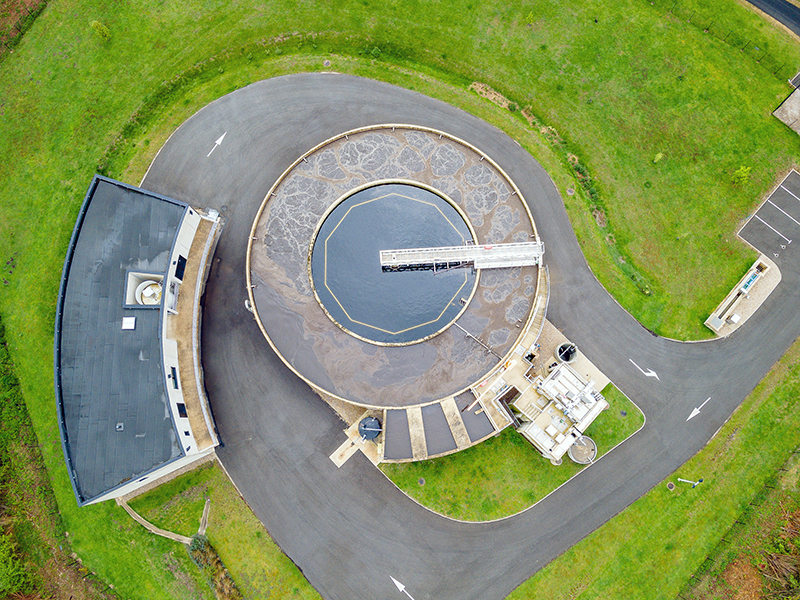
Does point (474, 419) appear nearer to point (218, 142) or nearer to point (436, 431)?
point (436, 431)

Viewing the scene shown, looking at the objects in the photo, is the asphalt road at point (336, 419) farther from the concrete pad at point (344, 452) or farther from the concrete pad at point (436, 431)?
the concrete pad at point (436, 431)

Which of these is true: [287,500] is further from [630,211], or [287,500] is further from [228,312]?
[630,211]

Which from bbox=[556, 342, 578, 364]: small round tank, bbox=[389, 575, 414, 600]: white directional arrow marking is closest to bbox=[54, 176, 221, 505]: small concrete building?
bbox=[389, 575, 414, 600]: white directional arrow marking

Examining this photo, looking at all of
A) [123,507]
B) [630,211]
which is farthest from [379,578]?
[630,211]

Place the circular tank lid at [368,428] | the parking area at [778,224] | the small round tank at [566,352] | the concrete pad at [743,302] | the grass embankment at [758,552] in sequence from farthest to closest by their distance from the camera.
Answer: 1. the parking area at [778,224]
2. the concrete pad at [743,302]
3. the small round tank at [566,352]
4. the grass embankment at [758,552]
5. the circular tank lid at [368,428]

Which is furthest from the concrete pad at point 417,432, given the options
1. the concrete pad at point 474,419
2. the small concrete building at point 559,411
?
the small concrete building at point 559,411

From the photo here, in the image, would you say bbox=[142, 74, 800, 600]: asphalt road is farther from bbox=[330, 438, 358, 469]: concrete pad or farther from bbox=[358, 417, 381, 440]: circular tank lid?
bbox=[358, 417, 381, 440]: circular tank lid
